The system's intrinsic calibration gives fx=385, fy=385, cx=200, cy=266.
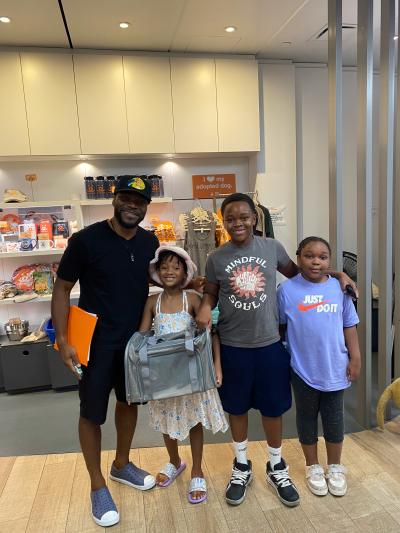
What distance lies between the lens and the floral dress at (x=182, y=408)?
1744 millimetres

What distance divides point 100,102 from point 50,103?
39 cm

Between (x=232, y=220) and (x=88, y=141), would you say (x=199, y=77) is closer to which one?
(x=88, y=141)

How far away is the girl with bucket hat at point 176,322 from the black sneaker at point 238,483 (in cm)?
15

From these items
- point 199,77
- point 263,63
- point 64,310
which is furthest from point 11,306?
point 263,63

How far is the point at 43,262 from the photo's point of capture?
140 inches

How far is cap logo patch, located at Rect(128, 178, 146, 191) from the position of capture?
1.64m

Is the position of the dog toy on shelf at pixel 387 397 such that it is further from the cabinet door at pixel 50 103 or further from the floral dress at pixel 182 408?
the cabinet door at pixel 50 103

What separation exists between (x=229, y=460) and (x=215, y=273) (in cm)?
114

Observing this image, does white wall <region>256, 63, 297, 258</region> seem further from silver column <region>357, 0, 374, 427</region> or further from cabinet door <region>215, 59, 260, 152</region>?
silver column <region>357, 0, 374, 427</region>

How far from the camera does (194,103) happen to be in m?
3.35

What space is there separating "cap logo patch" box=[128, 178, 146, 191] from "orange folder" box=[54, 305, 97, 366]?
58 cm

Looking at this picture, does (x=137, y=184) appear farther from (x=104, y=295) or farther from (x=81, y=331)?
(x=81, y=331)

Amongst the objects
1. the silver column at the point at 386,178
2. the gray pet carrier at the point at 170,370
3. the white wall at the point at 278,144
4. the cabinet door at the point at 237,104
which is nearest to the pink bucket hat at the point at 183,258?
the gray pet carrier at the point at 170,370

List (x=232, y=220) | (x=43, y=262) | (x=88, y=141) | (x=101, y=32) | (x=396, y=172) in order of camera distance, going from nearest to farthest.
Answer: (x=232, y=220)
(x=396, y=172)
(x=101, y=32)
(x=88, y=141)
(x=43, y=262)
